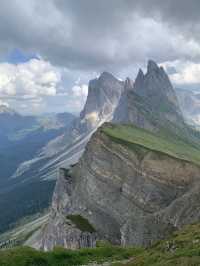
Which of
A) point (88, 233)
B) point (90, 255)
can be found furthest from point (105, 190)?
point (90, 255)

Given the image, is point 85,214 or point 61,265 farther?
point 85,214

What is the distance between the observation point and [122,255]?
63250mm

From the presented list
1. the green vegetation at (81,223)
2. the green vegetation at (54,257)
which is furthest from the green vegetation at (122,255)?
the green vegetation at (81,223)

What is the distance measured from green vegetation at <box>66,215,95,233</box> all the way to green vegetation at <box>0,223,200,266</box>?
343 feet

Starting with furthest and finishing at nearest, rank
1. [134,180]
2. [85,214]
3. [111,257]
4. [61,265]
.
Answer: [85,214] < [134,180] < [111,257] < [61,265]

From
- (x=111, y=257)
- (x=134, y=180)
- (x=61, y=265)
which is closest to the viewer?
(x=61, y=265)

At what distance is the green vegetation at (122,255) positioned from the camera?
42147mm

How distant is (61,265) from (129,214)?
4430 inches

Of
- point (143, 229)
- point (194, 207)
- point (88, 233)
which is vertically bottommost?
point (88, 233)

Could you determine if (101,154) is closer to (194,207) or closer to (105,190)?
(105,190)

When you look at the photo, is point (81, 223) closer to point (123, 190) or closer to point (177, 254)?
point (123, 190)

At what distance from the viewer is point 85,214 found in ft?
628

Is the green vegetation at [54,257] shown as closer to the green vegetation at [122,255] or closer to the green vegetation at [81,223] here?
the green vegetation at [122,255]

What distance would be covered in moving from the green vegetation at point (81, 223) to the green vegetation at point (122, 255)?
343 ft
